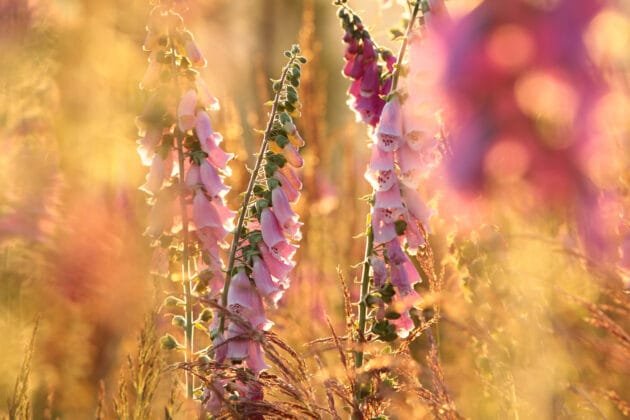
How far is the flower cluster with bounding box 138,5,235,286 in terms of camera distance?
1170 millimetres

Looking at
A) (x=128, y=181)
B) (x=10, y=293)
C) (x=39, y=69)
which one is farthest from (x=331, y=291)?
(x=39, y=69)

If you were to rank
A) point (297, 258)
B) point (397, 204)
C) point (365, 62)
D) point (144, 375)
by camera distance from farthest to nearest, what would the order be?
point (297, 258) → point (365, 62) → point (397, 204) → point (144, 375)

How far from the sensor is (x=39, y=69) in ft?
6.27

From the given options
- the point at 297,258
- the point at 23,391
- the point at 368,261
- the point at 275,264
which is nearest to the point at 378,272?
the point at 368,261

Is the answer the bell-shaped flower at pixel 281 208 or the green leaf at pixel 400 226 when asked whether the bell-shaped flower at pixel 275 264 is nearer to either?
the bell-shaped flower at pixel 281 208

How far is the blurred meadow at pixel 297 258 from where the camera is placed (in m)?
0.91

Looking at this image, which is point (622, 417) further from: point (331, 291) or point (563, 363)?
point (331, 291)

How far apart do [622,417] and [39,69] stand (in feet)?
4.97

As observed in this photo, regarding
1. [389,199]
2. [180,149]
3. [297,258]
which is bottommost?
[389,199]

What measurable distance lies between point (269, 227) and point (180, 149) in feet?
0.59

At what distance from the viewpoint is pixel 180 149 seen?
1182 millimetres

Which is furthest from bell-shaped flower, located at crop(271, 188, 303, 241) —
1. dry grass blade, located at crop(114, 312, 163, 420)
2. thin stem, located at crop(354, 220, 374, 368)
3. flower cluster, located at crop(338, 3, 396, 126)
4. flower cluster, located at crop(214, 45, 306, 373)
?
dry grass blade, located at crop(114, 312, 163, 420)

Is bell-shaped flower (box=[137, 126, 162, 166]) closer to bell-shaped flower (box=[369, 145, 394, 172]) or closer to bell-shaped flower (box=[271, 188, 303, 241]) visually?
bell-shaped flower (box=[271, 188, 303, 241])

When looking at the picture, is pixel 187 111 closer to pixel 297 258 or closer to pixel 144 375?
pixel 144 375
